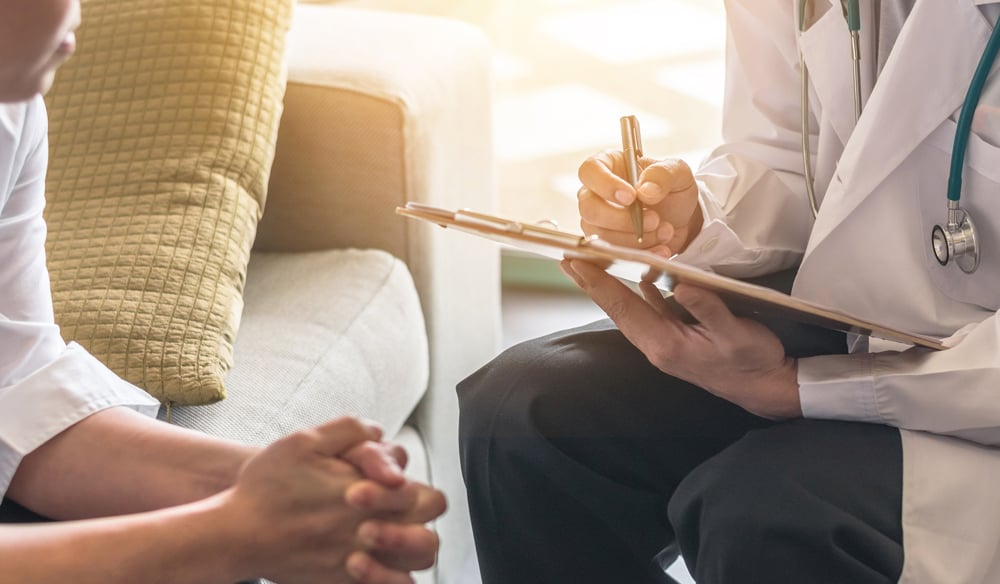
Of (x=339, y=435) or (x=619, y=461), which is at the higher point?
(x=339, y=435)

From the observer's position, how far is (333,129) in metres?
1.47

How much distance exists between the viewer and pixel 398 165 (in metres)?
1.46

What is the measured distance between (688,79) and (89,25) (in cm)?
128

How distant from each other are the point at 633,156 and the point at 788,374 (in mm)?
268

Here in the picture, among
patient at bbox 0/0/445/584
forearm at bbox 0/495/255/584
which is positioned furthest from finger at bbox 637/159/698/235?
forearm at bbox 0/495/255/584

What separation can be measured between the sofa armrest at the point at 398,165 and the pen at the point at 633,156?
1.35 ft

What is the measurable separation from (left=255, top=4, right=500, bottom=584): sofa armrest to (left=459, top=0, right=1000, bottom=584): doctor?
40cm

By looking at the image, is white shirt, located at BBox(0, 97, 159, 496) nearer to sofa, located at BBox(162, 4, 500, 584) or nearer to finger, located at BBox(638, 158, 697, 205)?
sofa, located at BBox(162, 4, 500, 584)

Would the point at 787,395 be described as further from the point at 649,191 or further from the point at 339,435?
the point at 339,435

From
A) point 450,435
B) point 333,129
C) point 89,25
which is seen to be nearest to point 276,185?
point 333,129

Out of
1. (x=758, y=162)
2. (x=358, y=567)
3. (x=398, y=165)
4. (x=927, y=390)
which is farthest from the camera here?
(x=398, y=165)

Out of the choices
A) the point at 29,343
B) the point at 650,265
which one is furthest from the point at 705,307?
the point at 29,343

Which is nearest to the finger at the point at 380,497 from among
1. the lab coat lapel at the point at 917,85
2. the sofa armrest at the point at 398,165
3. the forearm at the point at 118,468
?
the forearm at the point at 118,468

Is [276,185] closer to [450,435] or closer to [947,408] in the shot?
[450,435]
